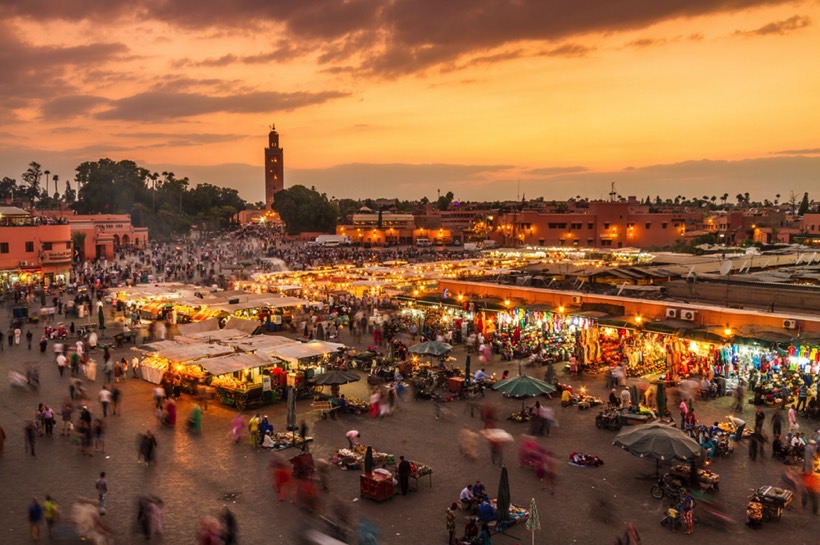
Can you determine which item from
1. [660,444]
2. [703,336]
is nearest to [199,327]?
[703,336]

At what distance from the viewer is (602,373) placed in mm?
21094

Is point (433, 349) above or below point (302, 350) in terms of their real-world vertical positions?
below

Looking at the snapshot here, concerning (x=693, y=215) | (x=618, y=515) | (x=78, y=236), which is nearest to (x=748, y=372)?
(x=618, y=515)

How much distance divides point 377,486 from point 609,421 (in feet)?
21.8

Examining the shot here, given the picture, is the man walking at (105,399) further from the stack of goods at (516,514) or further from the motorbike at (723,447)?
the motorbike at (723,447)

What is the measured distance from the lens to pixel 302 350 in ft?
64.9

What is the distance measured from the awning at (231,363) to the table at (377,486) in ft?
23.4

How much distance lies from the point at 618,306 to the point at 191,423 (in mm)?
15151

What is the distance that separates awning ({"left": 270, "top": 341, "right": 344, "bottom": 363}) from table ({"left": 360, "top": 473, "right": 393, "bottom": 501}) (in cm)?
Result: 786

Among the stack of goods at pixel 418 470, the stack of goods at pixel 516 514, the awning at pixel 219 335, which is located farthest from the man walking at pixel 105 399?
the stack of goods at pixel 516 514

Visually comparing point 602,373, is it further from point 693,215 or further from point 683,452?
point 693,215

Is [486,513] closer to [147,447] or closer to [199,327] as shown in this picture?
[147,447]

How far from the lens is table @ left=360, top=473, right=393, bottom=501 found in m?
11.6

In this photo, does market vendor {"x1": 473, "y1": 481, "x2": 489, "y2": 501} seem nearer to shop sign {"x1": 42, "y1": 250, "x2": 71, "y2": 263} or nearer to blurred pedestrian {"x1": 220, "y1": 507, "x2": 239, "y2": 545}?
blurred pedestrian {"x1": 220, "y1": 507, "x2": 239, "y2": 545}
